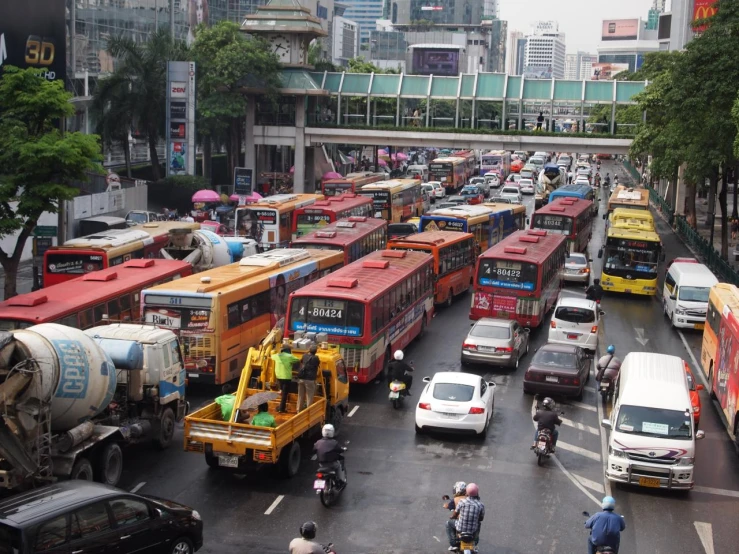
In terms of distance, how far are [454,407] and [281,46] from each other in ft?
171

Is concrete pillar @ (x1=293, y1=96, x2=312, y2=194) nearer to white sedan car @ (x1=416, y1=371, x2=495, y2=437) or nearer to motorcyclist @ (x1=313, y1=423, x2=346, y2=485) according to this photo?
white sedan car @ (x1=416, y1=371, x2=495, y2=437)

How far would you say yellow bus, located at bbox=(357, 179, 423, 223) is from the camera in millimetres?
54812

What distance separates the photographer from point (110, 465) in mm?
17719

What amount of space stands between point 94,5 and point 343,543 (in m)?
57.0

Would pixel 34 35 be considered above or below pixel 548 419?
above

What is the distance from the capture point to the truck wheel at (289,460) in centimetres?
1836

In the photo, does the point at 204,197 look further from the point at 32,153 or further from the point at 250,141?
the point at 32,153

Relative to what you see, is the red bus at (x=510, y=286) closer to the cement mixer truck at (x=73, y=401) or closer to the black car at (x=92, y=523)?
the cement mixer truck at (x=73, y=401)

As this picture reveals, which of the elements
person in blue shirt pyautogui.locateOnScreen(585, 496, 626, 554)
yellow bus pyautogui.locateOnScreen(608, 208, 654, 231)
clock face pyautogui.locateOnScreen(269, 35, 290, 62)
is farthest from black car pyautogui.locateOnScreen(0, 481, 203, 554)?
clock face pyautogui.locateOnScreen(269, 35, 290, 62)

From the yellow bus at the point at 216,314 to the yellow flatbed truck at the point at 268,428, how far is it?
3191 millimetres

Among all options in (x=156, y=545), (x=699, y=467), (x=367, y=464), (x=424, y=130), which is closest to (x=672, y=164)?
(x=424, y=130)

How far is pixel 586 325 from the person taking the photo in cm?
2938

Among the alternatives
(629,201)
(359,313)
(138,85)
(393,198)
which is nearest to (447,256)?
(359,313)

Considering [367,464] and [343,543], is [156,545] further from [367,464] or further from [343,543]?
[367,464]
